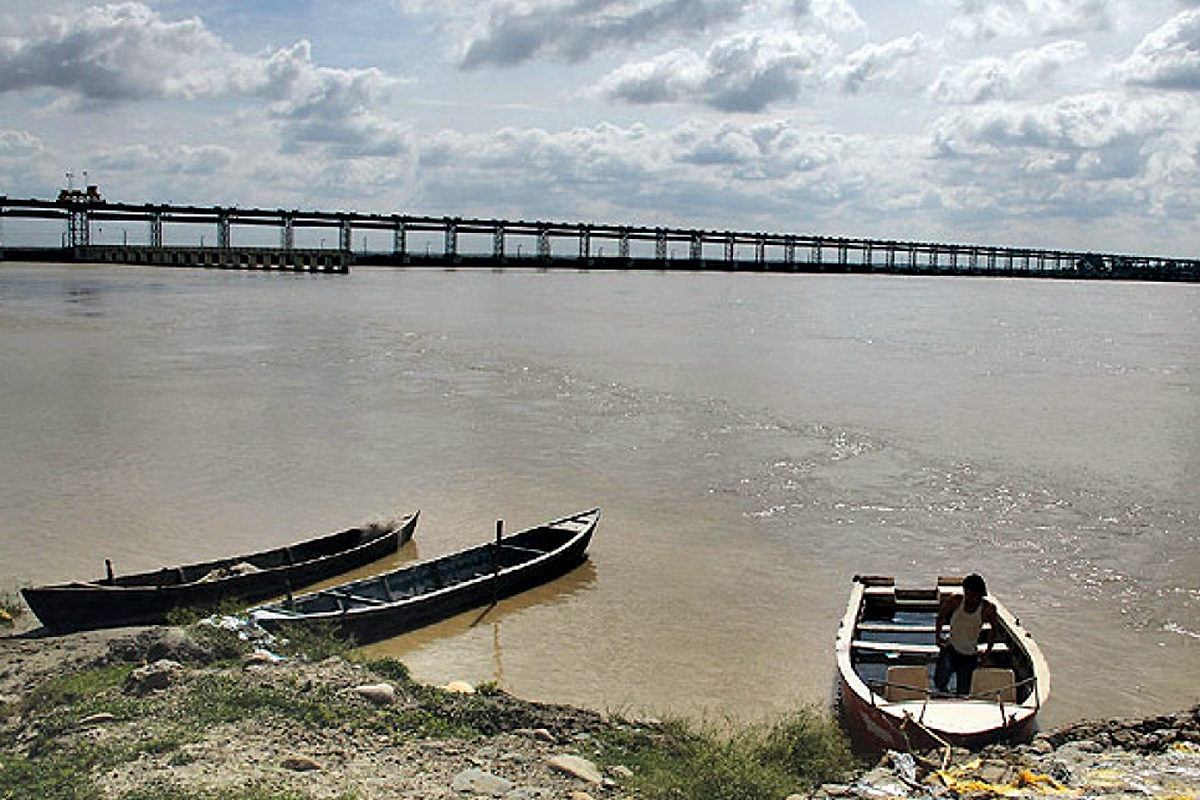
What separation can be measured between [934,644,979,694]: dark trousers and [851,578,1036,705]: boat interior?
12cm

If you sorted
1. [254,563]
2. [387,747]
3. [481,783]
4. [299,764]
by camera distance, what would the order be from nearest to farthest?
[481,783]
[299,764]
[387,747]
[254,563]

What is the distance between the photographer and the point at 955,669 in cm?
1109

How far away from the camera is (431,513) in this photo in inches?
767

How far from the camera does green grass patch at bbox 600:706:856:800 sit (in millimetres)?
8062

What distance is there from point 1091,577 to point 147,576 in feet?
Answer: 42.2

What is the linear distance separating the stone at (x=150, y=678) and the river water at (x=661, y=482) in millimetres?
3190

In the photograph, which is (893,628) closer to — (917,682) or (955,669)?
(955,669)

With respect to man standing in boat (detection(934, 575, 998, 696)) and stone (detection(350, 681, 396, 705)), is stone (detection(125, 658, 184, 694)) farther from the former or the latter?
man standing in boat (detection(934, 575, 998, 696))

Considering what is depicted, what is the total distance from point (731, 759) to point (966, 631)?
361 cm

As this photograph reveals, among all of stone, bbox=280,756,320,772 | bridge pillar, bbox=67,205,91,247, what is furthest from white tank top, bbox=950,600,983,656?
bridge pillar, bbox=67,205,91,247

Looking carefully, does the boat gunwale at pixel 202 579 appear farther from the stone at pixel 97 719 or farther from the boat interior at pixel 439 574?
the stone at pixel 97 719

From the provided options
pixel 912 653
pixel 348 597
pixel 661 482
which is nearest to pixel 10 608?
pixel 348 597

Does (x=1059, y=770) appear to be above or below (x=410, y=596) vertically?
above

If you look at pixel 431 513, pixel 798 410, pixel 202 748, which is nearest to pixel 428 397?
pixel 798 410
